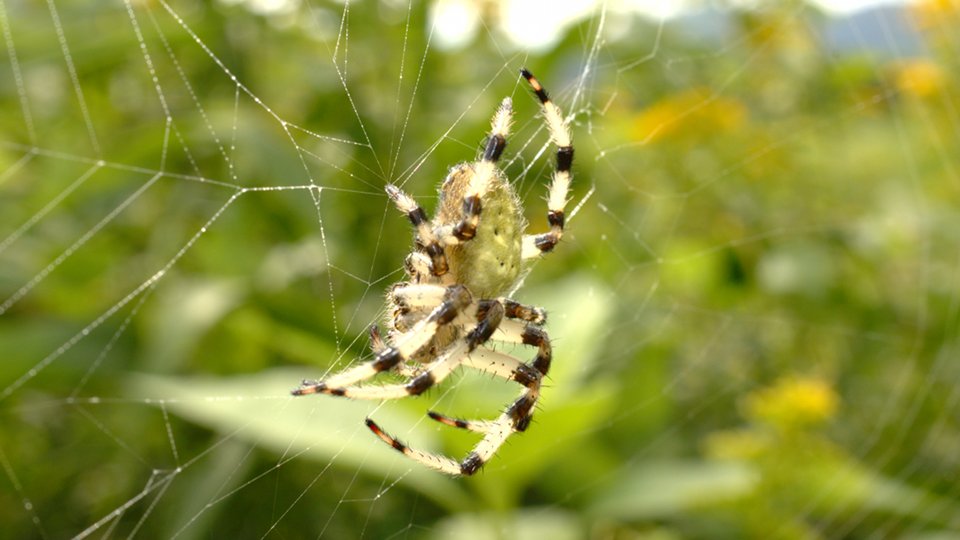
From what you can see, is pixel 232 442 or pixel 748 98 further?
pixel 748 98

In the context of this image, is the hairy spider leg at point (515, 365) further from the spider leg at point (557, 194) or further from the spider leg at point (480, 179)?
the spider leg at point (480, 179)

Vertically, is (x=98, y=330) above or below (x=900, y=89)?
below

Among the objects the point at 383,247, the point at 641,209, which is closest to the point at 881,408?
the point at 641,209

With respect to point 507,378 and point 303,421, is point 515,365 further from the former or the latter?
point 303,421

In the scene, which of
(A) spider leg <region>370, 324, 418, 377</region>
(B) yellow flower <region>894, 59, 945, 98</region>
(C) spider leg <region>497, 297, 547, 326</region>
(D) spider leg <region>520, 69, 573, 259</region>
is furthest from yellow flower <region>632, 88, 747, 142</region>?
(A) spider leg <region>370, 324, 418, 377</region>

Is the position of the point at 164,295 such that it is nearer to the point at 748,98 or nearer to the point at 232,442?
the point at 232,442

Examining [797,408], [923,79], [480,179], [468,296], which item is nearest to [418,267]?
[468,296]

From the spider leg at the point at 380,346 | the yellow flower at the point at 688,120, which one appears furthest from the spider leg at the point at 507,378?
the yellow flower at the point at 688,120
